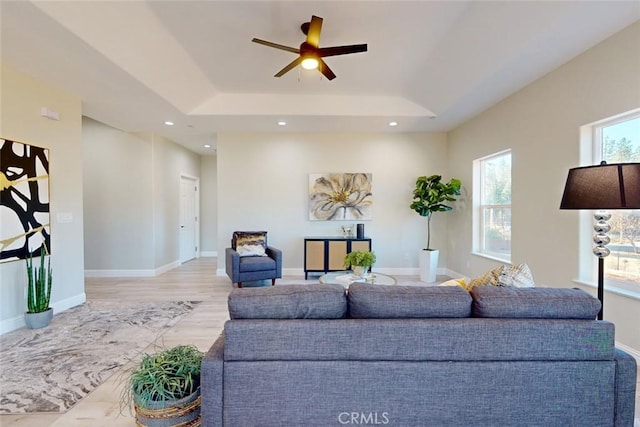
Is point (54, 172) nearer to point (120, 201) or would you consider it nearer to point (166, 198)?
point (120, 201)

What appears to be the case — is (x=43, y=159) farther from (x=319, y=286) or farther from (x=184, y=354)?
(x=319, y=286)

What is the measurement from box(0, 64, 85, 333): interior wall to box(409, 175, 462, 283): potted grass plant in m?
4.99

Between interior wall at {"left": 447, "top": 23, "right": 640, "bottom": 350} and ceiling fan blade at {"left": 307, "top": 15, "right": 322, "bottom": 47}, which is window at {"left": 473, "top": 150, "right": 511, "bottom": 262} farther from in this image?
ceiling fan blade at {"left": 307, "top": 15, "right": 322, "bottom": 47}

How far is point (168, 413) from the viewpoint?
1494 mm

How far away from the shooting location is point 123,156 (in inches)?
226

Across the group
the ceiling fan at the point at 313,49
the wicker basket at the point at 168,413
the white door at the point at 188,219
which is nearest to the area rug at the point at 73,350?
the wicker basket at the point at 168,413

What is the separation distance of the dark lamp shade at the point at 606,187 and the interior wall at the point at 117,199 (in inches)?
240

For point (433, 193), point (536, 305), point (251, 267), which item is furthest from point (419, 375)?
point (433, 193)

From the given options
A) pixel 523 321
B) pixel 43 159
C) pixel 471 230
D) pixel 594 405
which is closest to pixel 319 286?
pixel 523 321

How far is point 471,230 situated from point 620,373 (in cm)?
380

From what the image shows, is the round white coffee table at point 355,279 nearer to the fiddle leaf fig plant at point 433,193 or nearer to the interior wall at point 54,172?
the fiddle leaf fig plant at point 433,193

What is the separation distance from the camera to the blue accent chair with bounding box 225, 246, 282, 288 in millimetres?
4698

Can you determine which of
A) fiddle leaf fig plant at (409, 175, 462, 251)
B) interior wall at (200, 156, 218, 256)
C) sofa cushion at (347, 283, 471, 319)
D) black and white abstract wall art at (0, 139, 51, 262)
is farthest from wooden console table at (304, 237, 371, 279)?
sofa cushion at (347, 283, 471, 319)

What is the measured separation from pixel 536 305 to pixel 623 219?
6.40ft
